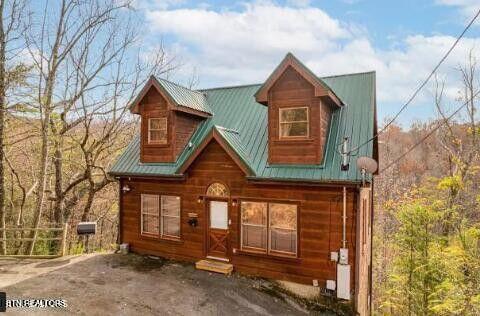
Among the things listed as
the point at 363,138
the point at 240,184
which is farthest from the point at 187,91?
the point at 363,138

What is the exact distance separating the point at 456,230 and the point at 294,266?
15637 mm

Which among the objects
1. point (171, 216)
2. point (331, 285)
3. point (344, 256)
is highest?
point (171, 216)

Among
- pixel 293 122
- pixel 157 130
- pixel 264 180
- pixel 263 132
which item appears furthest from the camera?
pixel 157 130

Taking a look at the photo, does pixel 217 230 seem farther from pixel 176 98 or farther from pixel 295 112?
pixel 176 98

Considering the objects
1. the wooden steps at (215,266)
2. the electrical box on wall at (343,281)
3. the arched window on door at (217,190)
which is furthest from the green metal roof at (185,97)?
the electrical box on wall at (343,281)

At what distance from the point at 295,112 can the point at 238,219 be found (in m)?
4.24

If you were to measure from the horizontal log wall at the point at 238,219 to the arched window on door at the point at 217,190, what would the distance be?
164mm

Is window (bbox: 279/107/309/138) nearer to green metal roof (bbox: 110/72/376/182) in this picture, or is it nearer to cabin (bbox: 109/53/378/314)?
cabin (bbox: 109/53/378/314)

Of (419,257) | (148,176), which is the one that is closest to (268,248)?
A: (148,176)

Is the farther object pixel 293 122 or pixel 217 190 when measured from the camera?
pixel 217 190

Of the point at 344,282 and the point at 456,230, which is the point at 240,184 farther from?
the point at 456,230

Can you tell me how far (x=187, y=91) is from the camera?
13.9 metres

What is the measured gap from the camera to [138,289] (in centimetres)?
957

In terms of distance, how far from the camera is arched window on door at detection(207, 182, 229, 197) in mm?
11349
